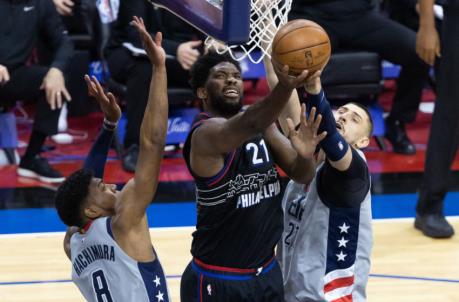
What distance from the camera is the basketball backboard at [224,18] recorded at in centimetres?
338

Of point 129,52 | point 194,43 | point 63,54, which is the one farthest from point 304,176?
point 63,54

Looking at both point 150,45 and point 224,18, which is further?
point 150,45

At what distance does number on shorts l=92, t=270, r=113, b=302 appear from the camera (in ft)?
13.0

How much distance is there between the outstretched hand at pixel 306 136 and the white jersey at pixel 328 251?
1.44ft

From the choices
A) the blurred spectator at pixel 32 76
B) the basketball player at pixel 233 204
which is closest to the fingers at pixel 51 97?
the blurred spectator at pixel 32 76

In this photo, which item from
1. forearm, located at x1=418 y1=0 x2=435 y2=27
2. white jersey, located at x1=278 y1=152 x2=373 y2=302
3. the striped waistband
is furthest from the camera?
forearm, located at x1=418 y1=0 x2=435 y2=27

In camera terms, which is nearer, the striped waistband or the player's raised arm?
the player's raised arm

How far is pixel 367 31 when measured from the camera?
8.06m

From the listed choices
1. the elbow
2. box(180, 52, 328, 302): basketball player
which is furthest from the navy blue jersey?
the elbow

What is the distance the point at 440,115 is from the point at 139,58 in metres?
2.66

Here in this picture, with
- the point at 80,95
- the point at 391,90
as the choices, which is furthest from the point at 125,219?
the point at 391,90

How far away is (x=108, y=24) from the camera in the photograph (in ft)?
27.7

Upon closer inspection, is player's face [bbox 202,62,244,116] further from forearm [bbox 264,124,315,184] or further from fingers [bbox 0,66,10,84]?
fingers [bbox 0,66,10,84]

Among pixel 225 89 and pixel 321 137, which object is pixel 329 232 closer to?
pixel 321 137
